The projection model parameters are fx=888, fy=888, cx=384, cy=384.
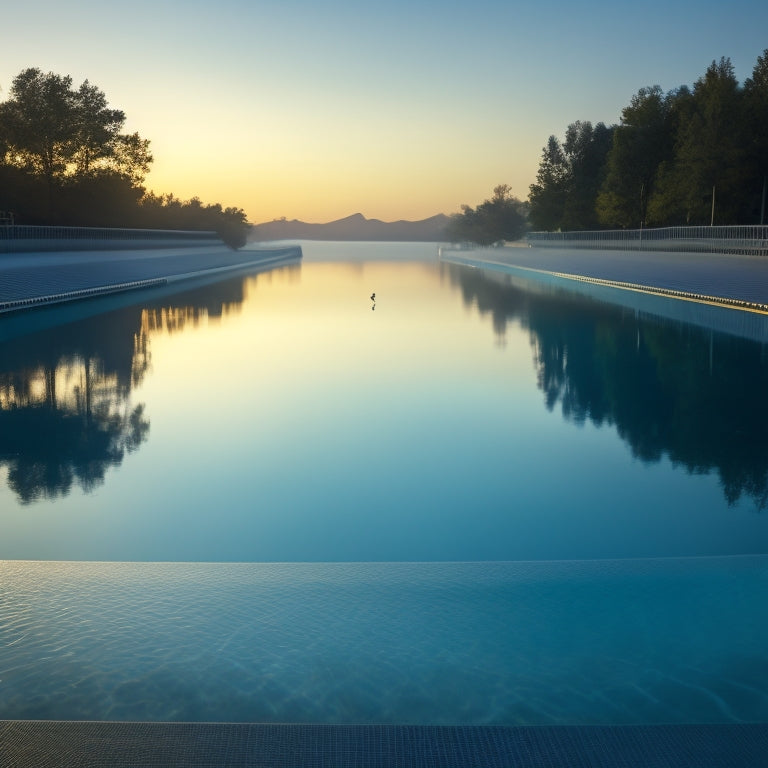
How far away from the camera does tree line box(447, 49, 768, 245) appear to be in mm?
41406

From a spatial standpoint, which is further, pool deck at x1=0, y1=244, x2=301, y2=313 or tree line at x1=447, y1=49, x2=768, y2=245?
tree line at x1=447, y1=49, x2=768, y2=245

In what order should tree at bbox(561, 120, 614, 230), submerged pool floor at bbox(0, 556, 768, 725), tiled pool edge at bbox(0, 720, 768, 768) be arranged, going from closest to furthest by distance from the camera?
tiled pool edge at bbox(0, 720, 768, 768) < submerged pool floor at bbox(0, 556, 768, 725) < tree at bbox(561, 120, 614, 230)

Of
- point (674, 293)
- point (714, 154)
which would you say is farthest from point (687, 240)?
point (714, 154)

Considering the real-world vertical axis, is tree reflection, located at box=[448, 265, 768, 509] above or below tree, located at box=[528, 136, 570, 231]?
below

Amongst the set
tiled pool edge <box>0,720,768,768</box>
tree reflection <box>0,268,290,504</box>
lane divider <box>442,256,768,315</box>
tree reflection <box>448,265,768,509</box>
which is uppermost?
Result: lane divider <box>442,256,768,315</box>

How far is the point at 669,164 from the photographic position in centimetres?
4922

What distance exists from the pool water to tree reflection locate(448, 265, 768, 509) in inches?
2.0

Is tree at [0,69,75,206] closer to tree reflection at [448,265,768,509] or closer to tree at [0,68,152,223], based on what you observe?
tree at [0,68,152,223]

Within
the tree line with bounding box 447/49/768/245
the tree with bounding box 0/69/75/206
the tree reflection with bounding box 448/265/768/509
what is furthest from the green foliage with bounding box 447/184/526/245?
the tree reflection with bounding box 448/265/768/509

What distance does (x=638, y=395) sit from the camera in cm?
866

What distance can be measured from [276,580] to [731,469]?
3457mm

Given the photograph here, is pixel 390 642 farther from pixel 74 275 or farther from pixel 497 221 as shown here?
pixel 497 221

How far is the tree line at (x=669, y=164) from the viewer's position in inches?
1630

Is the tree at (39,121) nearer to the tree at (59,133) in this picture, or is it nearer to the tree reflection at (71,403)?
the tree at (59,133)
